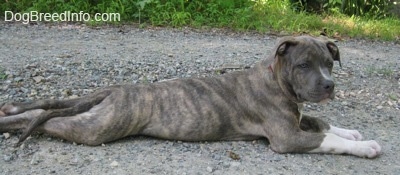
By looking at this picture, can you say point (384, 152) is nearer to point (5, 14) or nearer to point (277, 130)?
point (277, 130)

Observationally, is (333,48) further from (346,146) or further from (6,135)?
(6,135)

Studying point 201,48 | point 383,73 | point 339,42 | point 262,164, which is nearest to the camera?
point 262,164

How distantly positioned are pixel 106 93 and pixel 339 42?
6.16m

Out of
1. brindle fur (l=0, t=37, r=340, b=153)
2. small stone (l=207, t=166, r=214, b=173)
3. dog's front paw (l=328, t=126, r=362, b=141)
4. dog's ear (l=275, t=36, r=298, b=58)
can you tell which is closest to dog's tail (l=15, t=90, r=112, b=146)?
brindle fur (l=0, t=37, r=340, b=153)

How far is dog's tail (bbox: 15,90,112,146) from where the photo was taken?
429 cm

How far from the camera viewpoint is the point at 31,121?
4348 mm

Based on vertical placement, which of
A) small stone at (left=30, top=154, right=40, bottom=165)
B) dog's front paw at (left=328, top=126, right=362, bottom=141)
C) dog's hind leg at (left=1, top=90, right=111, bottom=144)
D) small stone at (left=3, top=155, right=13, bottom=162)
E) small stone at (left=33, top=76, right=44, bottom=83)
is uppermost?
dog's hind leg at (left=1, top=90, right=111, bottom=144)

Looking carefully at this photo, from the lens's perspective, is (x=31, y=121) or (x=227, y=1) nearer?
(x=31, y=121)

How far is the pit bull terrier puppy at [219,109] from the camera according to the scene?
4359 mm

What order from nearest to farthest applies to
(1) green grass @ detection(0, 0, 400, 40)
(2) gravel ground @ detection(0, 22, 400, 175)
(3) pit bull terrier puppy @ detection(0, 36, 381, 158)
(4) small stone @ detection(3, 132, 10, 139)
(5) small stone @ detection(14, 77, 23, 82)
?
1. (2) gravel ground @ detection(0, 22, 400, 175)
2. (3) pit bull terrier puppy @ detection(0, 36, 381, 158)
3. (4) small stone @ detection(3, 132, 10, 139)
4. (5) small stone @ detection(14, 77, 23, 82)
5. (1) green grass @ detection(0, 0, 400, 40)

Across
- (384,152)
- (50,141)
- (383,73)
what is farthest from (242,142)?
(383,73)

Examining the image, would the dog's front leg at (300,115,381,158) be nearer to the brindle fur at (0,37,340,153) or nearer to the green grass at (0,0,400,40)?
the brindle fur at (0,37,340,153)

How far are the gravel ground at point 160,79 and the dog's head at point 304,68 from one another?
1.78 ft

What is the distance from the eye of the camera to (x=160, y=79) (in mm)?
6504
